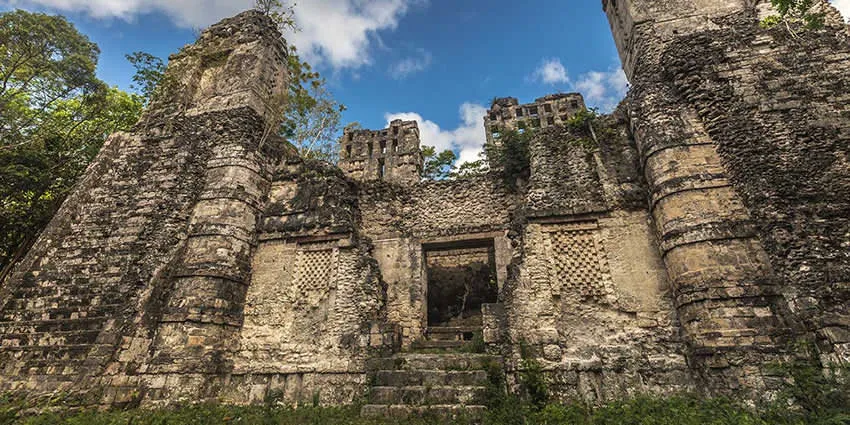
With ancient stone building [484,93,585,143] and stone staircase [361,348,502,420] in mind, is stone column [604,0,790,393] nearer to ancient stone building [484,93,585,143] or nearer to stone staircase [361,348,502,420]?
stone staircase [361,348,502,420]

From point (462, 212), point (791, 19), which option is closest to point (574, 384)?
point (462, 212)

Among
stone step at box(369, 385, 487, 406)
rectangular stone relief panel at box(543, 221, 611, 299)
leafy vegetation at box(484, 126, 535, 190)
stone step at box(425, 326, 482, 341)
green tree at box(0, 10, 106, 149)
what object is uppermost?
green tree at box(0, 10, 106, 149)

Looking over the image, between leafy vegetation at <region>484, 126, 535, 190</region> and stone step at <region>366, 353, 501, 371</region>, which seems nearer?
stone step at <region>366, 353, 501, 371</region>

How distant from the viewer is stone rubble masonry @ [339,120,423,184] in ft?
74.7

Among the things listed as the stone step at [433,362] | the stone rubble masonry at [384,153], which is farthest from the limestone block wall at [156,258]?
the stone rubble masonry at [384,153]

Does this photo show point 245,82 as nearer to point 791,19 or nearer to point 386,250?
point 386,250

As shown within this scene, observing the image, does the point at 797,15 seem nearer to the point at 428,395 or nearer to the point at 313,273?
the point at 428,395


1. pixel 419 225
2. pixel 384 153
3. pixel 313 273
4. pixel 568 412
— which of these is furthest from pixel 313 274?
pixel 384 153

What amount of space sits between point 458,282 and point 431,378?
6.40 meters

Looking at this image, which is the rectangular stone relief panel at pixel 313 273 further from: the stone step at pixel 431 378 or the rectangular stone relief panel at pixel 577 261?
the rectangular stone relief panel at pixel 577 261

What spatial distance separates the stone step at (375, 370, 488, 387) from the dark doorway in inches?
219

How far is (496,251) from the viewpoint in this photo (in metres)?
8.40

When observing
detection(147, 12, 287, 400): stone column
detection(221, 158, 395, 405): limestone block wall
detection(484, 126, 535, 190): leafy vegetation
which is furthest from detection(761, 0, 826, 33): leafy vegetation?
detection(147, 12, 287, 400): stone column

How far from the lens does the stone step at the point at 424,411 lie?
5047 mm
